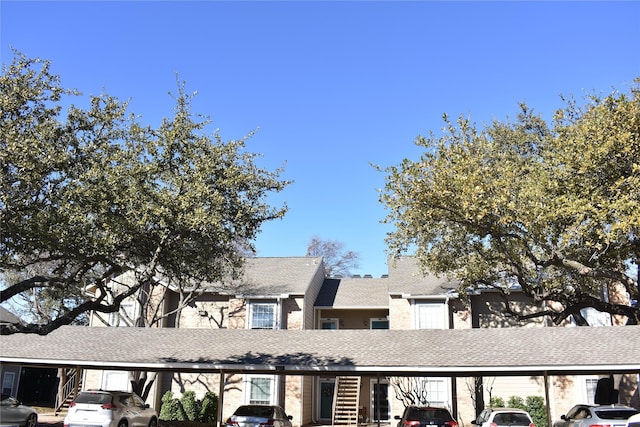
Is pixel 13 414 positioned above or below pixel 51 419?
above

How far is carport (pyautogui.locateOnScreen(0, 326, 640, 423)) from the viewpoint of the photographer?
15.5 meters

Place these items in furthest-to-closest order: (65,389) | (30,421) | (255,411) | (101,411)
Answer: (65,389) → (30,421) → (255,411) → (101,411)

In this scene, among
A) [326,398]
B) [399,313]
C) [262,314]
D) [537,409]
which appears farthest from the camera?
[326,398]

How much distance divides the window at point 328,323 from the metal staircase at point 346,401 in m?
3.52

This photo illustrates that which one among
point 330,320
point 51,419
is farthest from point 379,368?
point 51,419

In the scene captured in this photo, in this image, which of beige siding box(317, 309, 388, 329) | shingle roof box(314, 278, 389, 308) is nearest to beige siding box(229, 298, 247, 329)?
shingle roof box(314, 278, 389, 308)

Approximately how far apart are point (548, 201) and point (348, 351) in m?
7.31

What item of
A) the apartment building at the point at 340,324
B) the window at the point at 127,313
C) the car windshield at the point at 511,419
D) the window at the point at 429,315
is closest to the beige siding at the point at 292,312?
the apartment building at the point at 340,324

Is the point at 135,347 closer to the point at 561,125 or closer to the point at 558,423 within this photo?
the point at 558,423

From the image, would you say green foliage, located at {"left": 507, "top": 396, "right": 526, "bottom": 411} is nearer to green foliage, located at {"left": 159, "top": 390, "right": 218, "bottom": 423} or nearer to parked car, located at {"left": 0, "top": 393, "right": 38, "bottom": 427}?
green foliage, located at {"left": 159, "top": 390, "right": 218, "bottom": 423}

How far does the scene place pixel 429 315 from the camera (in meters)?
25.5

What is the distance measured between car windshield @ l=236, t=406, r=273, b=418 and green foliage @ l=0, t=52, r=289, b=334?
13.6 ft

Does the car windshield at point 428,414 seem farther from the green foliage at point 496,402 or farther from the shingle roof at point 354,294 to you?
the shingle roof at point 354,294

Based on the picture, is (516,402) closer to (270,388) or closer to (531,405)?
(531,405)
